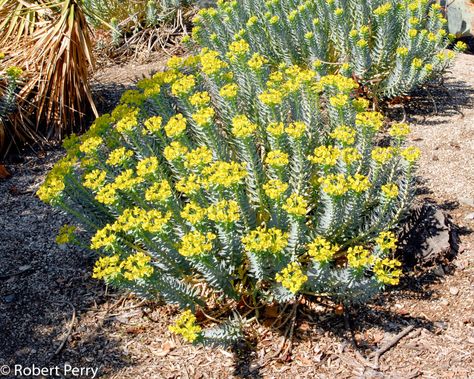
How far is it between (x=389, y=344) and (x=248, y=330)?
69 centimetres

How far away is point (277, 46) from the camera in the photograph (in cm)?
457

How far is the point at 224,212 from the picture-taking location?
230 centimetres

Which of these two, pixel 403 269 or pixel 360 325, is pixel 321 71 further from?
pixel 360 325

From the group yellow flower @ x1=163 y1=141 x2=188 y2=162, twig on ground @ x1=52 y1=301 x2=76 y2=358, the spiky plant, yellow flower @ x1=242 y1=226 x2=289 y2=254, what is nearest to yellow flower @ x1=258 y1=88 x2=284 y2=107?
yellow flower @ x1=163 y1=141 x2=188 y2=162

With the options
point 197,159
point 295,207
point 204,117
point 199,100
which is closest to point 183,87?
point 199,100

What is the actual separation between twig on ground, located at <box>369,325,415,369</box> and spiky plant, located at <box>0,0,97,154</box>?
3.09 m

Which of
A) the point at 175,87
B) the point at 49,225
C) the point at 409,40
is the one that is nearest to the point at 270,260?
the point at 175,87

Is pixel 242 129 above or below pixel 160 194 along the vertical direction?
above

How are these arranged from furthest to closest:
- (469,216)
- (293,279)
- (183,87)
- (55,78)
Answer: (55,78)
(469,216)
(183,87)
(293,279)

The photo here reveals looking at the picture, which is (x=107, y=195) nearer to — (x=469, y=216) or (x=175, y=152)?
(x=175, y=152)

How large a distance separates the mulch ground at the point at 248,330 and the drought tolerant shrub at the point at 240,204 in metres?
0.24

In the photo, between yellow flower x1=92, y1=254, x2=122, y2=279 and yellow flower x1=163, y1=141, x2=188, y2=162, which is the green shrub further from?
yellow flower x1=92, y1=254, x2=122, y2=279

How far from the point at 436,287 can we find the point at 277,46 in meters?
2.56

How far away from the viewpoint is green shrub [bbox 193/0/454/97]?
4168mm
